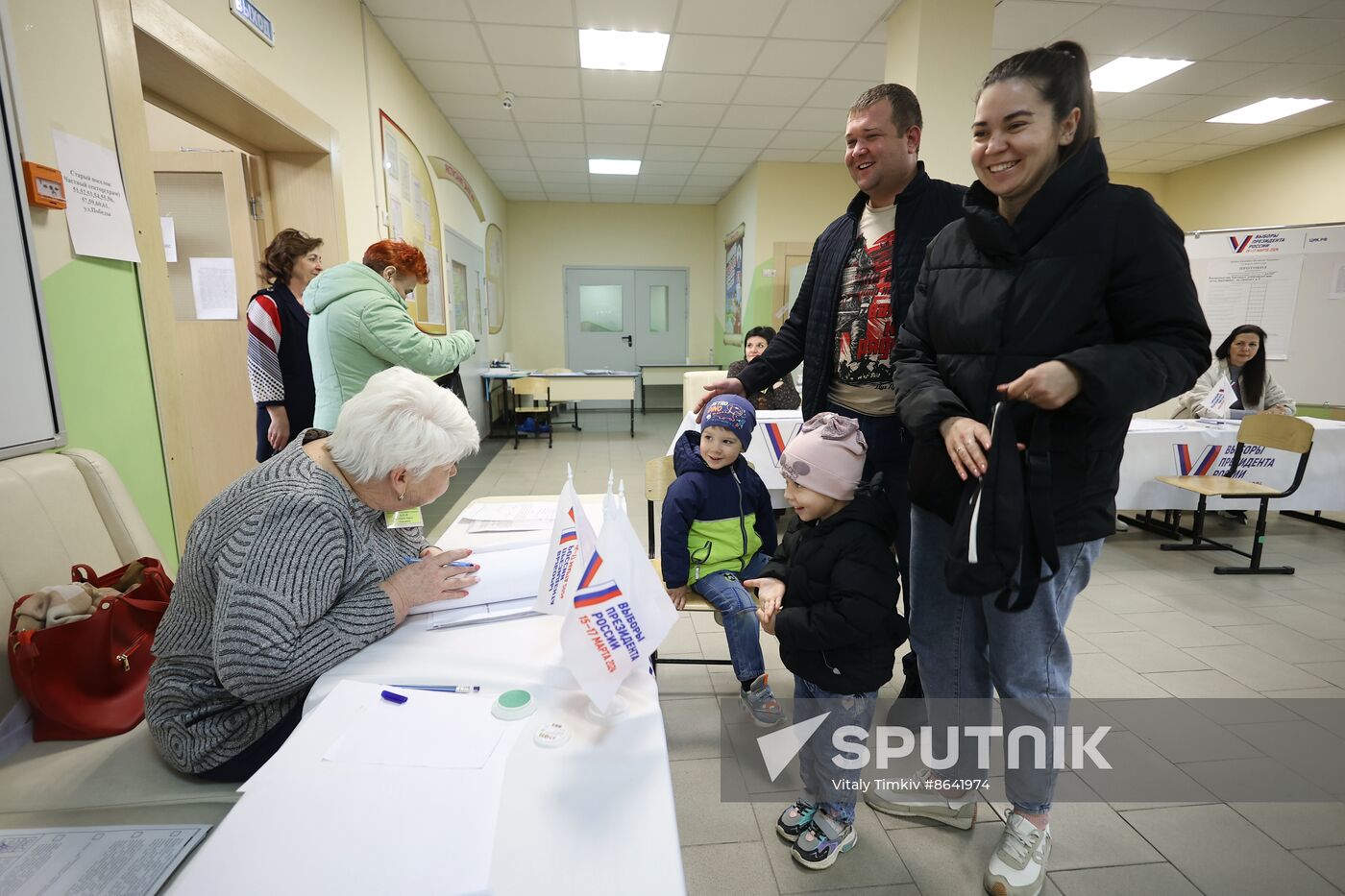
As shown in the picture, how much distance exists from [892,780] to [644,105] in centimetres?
527

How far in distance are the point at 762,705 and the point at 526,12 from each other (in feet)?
13.1

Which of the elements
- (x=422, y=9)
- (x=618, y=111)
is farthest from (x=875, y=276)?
(x=618, y=111)

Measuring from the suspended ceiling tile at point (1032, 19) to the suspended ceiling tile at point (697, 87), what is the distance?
1757 millimetres

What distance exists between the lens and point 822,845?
1451 millimetres

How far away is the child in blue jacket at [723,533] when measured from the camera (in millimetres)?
1870

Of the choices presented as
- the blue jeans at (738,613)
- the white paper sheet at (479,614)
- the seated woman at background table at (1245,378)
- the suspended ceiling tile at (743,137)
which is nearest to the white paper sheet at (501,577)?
the white paper sheet at (479,614)

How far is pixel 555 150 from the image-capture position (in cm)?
652

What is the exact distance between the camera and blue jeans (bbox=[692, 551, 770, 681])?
1.85 metres

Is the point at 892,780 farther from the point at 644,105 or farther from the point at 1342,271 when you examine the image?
the point at 1342,271

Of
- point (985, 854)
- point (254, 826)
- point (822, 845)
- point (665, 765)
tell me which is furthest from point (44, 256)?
point (985, 854)

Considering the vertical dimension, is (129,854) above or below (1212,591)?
above

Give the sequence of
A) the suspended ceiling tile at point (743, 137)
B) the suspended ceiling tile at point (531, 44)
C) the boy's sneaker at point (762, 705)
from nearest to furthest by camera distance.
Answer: the boy's sneaker at point (762, 705), the suspended ceiling tile at point (531, 44), the suspended ceiling tile at point (743, 137)

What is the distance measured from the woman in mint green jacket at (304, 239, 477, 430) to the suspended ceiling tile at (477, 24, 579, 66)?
252cm

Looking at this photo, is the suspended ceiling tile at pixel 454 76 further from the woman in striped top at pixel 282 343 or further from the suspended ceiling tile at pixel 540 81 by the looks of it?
the woman in striped top at pixel 282 343
